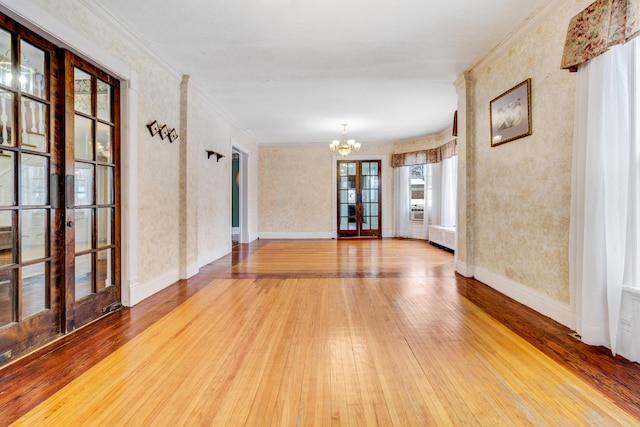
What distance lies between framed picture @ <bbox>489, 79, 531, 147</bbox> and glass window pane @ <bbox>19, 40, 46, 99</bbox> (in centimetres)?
422

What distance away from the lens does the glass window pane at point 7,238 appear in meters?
2.04

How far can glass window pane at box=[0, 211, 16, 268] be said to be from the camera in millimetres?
2039

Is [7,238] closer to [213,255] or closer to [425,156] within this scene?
[213,255]

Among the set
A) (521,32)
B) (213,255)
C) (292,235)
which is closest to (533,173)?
(521,32)

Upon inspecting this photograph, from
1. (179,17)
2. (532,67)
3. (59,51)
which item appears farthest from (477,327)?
(59,51)

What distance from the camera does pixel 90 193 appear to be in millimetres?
2773

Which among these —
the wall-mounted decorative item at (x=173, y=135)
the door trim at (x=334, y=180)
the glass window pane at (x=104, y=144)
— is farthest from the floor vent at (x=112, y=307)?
the door trim at (x=334, y=180)

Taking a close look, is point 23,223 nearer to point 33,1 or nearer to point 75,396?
point 75,396

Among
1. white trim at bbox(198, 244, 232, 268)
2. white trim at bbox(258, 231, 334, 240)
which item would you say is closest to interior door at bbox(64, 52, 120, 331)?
white trim at bbox(198, 244, 232, 268)

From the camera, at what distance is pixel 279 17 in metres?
2.94

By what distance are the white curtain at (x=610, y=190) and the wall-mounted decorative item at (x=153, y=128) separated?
4086mm

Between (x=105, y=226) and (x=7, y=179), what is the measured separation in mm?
974

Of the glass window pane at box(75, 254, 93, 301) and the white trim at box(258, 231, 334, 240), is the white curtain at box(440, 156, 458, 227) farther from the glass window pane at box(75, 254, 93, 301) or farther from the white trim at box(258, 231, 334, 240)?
the glass window pane at box(75, 254, 93, 301)

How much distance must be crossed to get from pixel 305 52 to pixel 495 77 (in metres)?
2.29
